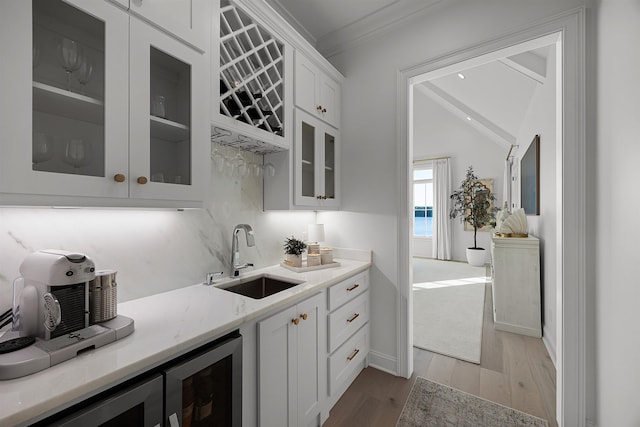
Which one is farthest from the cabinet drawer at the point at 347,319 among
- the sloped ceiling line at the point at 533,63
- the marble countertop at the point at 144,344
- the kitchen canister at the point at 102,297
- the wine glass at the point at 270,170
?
the sloped ceiling line at the point at 533,63

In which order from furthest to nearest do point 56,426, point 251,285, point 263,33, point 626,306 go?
point 251,285
point 263,33
point 626,306
point 56,426

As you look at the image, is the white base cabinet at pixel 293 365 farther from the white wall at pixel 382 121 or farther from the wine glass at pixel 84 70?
the wine glass at pixel 84 70

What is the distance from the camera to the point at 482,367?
2.30 meters

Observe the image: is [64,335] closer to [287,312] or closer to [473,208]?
[287,312]

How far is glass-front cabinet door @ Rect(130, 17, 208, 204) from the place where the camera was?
1.09 metres

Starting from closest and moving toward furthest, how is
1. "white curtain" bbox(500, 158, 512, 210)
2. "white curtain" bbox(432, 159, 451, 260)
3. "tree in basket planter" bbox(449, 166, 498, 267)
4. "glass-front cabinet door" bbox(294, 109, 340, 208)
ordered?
"glass-front cabinet door" bbox(294, 109, 340, 208)
"white curtain" bbox(500, 158, 512, 210)
"tree in basket planter" bbox(449, 166, 498, 267)
"white curtain" bbox(432, 159, 451, 260)

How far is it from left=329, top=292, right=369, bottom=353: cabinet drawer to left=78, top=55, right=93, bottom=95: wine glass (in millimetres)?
1671

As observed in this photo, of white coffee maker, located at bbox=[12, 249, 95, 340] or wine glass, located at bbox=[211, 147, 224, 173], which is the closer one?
white coffee maker, located at bbox=[12, 249, 95, 340]

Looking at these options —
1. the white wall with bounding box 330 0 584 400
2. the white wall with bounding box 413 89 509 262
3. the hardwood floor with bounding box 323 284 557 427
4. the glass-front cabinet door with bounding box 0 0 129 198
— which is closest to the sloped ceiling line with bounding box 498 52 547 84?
the white wall with bounding box 330 0 584 400

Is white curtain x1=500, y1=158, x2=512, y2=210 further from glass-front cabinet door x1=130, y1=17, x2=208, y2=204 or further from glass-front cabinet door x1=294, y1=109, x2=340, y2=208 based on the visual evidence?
glass-front cabinet door x1=130, y1=17, x2=208, y2=204

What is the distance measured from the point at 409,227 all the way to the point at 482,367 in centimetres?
137

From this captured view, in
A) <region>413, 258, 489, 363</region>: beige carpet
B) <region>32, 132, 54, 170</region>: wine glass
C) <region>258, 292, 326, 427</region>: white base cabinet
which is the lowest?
<region>413, 258, 489, 363</region>: beige carpet

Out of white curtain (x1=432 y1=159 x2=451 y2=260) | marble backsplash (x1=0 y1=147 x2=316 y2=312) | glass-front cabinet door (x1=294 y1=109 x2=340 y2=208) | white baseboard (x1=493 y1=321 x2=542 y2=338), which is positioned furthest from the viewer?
white curtain (x1=432 y1=159 x2=451 y2=260)

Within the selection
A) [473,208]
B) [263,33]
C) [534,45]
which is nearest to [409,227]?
[534,45]
